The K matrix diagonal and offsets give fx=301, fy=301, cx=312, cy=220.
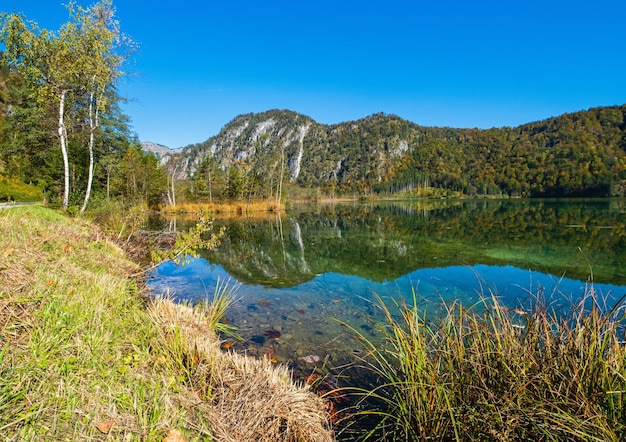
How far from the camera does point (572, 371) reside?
7.45 ft

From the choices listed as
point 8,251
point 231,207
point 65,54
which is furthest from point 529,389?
point 231,207

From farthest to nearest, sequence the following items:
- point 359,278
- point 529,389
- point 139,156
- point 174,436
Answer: point 139,156 < point 359,278 < point 529,389 < point 174,436

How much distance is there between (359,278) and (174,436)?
806 centimetres

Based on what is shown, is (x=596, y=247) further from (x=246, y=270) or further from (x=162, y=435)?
(x=162, y=435)

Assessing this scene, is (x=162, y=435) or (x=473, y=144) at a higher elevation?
(x=473, y=144)

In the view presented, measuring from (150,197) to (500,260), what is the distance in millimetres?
47028

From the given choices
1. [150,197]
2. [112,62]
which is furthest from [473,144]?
[112,62]

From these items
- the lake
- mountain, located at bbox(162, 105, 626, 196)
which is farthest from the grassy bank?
mountain, located at bbox(162, 105, 626, 196)

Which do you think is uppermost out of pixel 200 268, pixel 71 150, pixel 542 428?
pixel 71 150

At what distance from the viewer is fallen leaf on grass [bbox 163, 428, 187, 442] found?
203 cm

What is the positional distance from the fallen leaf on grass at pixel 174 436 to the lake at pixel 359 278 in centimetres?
183

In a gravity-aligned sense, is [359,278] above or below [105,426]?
below

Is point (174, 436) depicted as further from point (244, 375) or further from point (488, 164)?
→ point (488, 164)

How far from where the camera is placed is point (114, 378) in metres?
2.42
